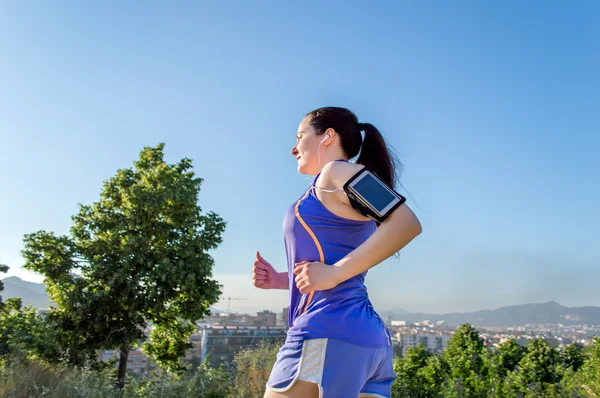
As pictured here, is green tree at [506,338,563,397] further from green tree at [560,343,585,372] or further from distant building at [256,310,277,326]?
distant building at [256,310,277,326]

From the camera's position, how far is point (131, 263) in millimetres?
14867

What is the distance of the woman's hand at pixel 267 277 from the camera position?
6.49 ft

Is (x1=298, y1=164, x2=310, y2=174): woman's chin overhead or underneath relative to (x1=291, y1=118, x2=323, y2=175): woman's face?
underneath

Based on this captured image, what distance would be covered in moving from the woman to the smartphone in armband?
2 centimetres

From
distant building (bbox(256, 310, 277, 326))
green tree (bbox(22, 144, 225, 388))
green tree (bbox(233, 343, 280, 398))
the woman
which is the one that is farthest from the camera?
distant building (bbox(256, 310, 277, 326))

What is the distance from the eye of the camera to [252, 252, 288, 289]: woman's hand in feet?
6.49

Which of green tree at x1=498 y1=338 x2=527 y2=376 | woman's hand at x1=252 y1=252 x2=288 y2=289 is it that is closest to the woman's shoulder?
woman's hand at x1=252 y1=252 x2=288 y2=289

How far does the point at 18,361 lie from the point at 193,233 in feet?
27.3

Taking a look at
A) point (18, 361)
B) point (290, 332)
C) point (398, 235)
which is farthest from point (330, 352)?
point (18, 361)

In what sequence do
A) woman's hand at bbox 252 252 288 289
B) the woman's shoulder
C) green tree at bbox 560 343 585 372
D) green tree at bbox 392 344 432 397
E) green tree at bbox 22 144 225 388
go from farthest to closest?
green tree at bbox 22 144 225 388 < green tree at bbox 560 343 585 372 < green tree at bbox 392 344 432 397 < woman's hand at bbox 252 252 288 289 < the woman's shoulder

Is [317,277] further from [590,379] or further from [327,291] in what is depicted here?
[590,379]

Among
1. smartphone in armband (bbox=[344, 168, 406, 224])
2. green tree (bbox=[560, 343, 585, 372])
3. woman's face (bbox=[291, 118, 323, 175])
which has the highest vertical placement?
woman's face (bbox=[291, 118, 323, 175])

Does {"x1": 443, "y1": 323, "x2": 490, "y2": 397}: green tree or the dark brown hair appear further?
{"x1": 443, "y1": 323, "x2": 490, "y2": 397}: green tree

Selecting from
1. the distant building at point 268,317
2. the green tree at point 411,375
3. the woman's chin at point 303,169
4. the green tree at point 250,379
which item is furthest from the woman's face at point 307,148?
the distant building at point 268,317
